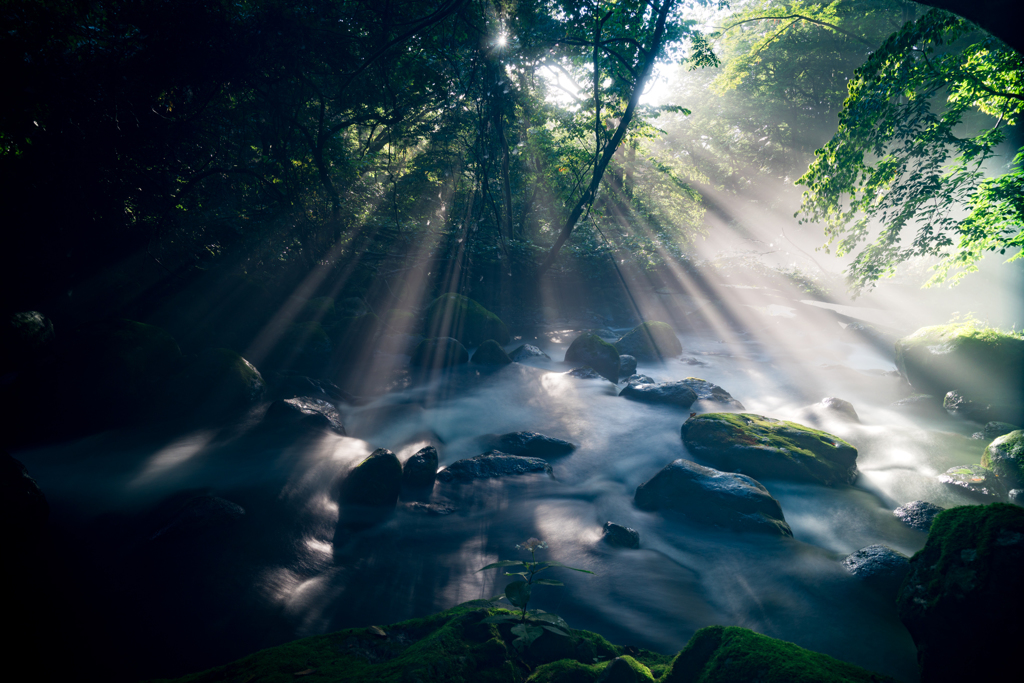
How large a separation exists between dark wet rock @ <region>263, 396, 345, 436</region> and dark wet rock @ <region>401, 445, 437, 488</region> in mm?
1997

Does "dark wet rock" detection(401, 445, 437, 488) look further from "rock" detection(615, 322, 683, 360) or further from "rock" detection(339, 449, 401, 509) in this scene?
"rock" detection(615, 322, 683, 360)

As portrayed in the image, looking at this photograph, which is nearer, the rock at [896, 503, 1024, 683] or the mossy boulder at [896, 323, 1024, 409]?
the rock at [896, 503, 1024, 683]

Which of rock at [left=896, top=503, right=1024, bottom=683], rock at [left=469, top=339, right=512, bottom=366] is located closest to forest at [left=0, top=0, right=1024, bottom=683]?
rock at [left=896, top=503, right=1024, bottom=683]

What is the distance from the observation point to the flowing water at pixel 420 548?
320 centimetres

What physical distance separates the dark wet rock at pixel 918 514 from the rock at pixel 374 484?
Answer: 619 cm

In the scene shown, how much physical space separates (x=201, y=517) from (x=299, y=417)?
109 inches

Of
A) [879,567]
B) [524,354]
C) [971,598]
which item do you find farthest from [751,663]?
[524,354]

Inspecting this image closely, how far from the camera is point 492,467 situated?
5836 mm

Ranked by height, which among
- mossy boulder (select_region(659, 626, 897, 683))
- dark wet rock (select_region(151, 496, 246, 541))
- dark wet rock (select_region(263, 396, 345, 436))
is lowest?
A: dark wet rock (select_region(263, 396, 345, 436))

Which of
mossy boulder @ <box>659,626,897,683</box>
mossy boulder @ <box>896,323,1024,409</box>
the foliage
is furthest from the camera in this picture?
mossy boulder @ <box>896,323,1024,409</box>

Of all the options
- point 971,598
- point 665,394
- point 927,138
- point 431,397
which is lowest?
point 431,397

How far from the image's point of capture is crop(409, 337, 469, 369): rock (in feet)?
35.8

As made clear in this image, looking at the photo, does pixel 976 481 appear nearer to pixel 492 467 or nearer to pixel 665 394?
pixel 665 394

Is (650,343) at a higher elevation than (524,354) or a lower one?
higher
